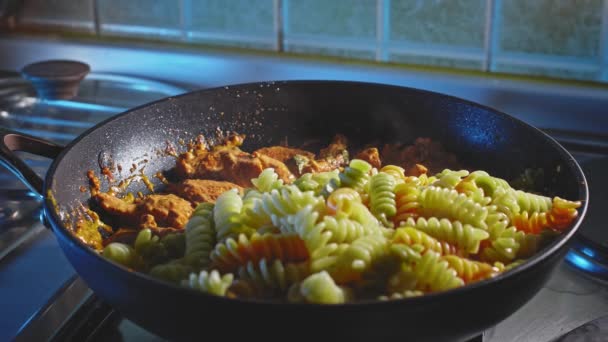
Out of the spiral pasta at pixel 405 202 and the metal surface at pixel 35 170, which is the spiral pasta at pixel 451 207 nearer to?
the spiral pasta at pixel 405 202

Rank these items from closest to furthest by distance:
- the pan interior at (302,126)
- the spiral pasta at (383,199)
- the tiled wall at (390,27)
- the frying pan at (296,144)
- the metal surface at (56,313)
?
the frying pan at (296,144) → the spiral pasta at (383,199) → the metal surface at (56,313) → the pan interior at (302,126) → the tiled wall at (390,27)

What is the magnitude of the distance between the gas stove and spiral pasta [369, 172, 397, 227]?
9.2 inches

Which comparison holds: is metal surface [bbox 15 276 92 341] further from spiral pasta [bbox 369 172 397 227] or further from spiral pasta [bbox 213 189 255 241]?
spiral pasta [bbox 369 172 397 227]

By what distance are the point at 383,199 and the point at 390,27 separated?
0.84 meters

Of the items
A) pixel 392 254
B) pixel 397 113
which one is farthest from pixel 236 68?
pixel 392 254

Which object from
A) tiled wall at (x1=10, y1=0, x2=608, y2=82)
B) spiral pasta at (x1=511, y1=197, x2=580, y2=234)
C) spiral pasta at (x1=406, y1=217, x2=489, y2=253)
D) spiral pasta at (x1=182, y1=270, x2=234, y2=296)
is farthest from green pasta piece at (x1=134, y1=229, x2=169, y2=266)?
tiled wall at (x1=10, y1=0, x2=608, y2=82)

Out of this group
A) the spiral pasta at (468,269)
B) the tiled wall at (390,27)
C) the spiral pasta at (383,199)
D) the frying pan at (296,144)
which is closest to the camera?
the frying pan at (296,144)

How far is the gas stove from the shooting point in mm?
993

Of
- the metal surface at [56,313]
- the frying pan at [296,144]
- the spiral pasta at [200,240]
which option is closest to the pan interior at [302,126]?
the frying pan at [296,144]

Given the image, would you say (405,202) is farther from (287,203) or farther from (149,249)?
(149,249)

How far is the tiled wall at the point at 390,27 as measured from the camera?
4.83ft

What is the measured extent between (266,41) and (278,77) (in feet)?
0.41

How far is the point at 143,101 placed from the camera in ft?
5.52

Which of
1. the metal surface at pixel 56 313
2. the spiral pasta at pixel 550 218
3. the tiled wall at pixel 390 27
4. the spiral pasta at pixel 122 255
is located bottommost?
the metal surface at pixel 56 313
